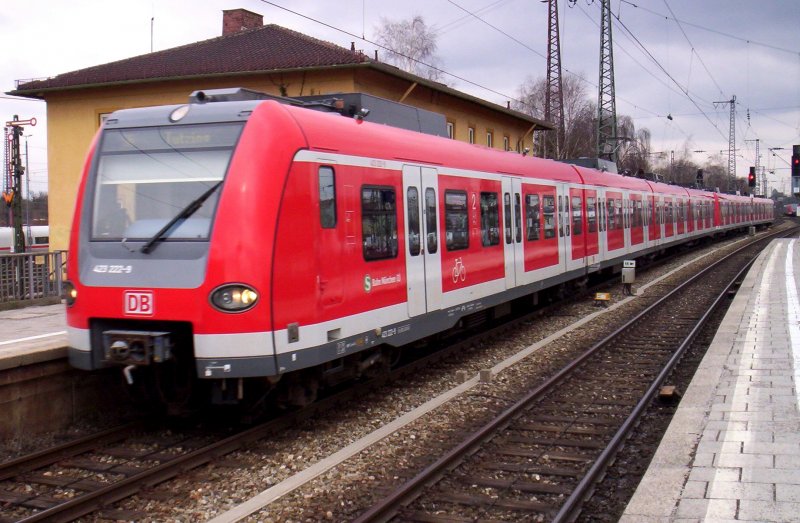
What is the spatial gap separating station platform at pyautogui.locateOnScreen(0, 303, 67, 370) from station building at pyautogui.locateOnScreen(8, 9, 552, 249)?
10.1m

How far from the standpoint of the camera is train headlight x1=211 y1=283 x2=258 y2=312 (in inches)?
243

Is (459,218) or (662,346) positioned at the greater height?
(459,218)

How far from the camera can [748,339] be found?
11031 mm

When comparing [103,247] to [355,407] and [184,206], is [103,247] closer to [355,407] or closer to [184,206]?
[184,206]

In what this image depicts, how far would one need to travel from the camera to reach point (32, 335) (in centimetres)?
894

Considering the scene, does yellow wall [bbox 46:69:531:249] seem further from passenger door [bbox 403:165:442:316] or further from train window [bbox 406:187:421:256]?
train window [bbox 406:187:421:256]

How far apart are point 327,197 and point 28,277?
781 centimetres

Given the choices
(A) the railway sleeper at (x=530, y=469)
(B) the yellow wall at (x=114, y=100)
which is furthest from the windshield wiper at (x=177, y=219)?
(B) the yellow wall at (x=114, y=100)

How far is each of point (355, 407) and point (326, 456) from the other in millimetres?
1576

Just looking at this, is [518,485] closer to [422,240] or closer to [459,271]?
[422,240]

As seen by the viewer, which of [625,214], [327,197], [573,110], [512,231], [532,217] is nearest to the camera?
[327,197]

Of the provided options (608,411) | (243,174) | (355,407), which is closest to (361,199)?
(243,174)

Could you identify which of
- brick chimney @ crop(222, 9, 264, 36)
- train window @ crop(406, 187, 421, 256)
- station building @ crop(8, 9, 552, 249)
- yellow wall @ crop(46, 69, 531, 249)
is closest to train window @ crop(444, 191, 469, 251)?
train window @ crop(406, 187, 421, 256)

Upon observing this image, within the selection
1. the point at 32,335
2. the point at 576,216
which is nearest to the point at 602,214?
the point at 576,216
